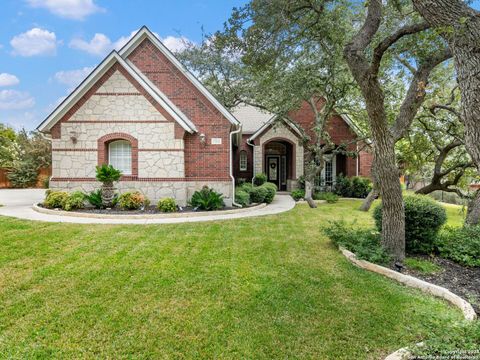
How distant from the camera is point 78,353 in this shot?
9.03 feet

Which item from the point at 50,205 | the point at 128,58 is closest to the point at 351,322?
the point at 50,205

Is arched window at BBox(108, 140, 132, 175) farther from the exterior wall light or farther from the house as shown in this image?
the exterior wall light

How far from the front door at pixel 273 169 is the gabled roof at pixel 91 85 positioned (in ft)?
34.0

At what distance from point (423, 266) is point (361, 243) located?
1083 mm

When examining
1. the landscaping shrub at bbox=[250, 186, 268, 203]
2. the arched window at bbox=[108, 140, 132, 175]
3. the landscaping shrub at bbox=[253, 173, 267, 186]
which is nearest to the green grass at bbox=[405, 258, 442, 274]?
the landscaping shrub at bbox=[250, 186, 268, 203]

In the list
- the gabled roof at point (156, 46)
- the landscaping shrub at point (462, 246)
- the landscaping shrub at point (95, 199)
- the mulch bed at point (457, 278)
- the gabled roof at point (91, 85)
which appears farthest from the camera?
the gabled roof at point (156, 46)

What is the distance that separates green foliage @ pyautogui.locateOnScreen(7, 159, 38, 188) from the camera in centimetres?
2230

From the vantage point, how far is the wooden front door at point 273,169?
818 inches

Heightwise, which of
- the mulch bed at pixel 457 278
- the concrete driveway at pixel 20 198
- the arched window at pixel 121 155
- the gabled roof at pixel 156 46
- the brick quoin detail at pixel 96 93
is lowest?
the mulch bed at pixel 457 278

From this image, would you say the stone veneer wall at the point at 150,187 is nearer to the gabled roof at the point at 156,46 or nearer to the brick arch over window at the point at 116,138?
the brick arch over window at the point at 116,138

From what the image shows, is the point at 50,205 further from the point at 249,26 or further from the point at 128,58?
the point at 249,26

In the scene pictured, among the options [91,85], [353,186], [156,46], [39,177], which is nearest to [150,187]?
[91,85]

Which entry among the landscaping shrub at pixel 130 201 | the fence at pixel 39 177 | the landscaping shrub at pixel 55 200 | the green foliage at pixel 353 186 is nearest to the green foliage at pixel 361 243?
the landscaping shrub at pixel 130 201

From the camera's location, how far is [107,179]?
33.3 ft
